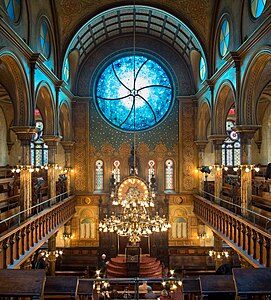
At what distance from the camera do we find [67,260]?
2564 cm

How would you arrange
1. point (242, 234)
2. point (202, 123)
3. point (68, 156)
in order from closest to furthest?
point (242, 234) → point (202, 123) → point (68, 156)

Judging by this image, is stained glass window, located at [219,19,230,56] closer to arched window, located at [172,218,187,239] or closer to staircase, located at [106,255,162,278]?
arched window, located at [172,218,187,239]

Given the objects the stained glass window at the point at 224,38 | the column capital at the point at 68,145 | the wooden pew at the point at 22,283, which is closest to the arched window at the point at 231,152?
the stained glass window at the point at 224,38

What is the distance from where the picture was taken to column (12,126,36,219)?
56.2ft

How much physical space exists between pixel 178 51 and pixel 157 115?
17.6ft

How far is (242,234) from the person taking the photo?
1589cm

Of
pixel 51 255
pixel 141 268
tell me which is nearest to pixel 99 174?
pixel 141 268

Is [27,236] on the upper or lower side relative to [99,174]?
lower

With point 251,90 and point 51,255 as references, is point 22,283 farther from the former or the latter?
point 51,255

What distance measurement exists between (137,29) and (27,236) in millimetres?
19474

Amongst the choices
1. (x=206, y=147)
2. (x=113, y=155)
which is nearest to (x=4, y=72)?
(x=113, y=155)

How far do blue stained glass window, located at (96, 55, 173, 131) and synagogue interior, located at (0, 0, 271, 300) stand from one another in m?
0.08

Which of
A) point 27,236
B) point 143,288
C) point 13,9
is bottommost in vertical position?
point 143,288

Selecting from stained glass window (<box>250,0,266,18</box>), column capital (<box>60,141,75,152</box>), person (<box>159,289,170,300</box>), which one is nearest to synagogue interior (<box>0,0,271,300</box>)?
stained glass window (<box>250,0,266,18</box>)
